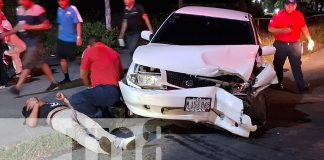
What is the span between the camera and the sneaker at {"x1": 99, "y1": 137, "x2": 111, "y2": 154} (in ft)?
18.8

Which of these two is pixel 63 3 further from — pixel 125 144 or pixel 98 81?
pixel 125 144

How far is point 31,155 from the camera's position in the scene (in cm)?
569

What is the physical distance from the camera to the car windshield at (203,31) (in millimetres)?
7895

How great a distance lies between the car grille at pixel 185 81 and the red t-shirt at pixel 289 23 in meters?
3.70

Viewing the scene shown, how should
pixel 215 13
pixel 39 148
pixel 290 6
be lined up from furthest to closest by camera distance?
pixel 290 6 < pixel 215 13 < pixel 39 148

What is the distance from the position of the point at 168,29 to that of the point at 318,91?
3658mm

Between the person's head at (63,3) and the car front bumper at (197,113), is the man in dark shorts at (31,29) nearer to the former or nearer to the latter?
the person's head at (63,3)

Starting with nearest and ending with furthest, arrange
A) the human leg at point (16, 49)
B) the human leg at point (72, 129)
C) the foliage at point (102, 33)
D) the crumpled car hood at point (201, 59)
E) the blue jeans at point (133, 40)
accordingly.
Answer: the human leg at point (72, 129) → the crumpled car hood at point (201, 59) → the blue jeans at point (133, 40) → the human leg at point (16, 49) → the foliage at point (102, 33)

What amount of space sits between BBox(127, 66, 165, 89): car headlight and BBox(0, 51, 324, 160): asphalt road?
0.68m

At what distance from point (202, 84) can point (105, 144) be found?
4.91 feet

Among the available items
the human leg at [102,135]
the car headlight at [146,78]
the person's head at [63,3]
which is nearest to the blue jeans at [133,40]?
the person's head at [63,3]

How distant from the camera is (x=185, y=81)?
649 centimetres

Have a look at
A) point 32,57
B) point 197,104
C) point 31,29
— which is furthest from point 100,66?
point 31,29

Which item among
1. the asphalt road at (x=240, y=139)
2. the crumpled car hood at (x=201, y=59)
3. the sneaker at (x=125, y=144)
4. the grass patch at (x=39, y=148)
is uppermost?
the crumpled car hood at (x=201, y=59)
